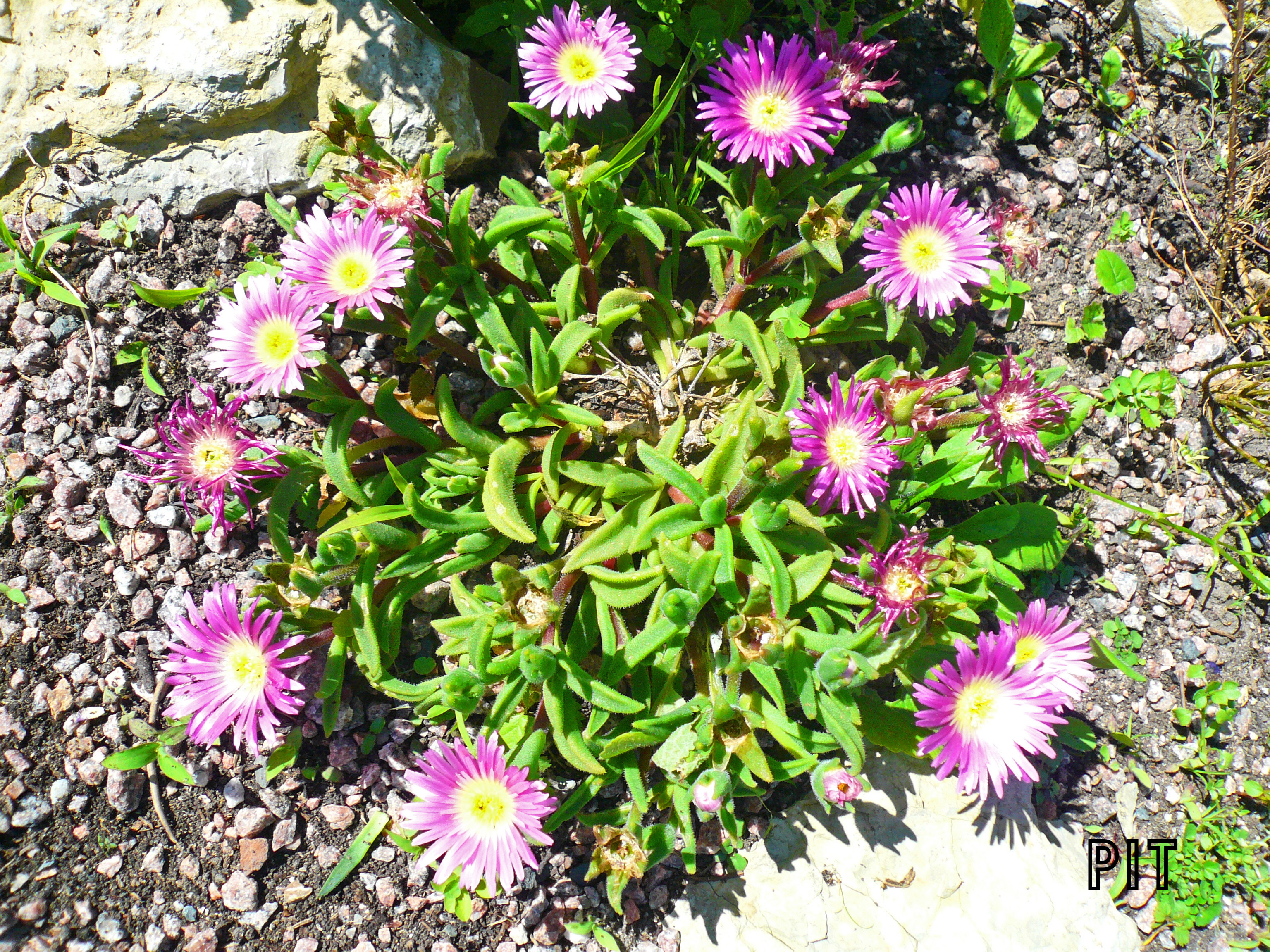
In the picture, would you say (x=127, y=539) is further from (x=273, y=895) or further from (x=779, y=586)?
(x=779, y=586)

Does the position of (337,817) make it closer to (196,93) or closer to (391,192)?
(391,192)

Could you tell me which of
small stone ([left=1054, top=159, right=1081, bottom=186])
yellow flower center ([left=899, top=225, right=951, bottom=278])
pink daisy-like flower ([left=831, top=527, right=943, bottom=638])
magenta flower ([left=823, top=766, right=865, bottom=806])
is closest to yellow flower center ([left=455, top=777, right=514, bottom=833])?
magenta flower ([left=823, top=766, right=865, bottom=806])

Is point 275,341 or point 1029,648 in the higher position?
point 275,341

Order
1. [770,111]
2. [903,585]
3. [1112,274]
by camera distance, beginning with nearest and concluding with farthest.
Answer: [903,585] < [770,111] < [1112,274]

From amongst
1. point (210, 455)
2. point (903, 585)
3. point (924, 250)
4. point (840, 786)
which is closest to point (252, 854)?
point (210, 455)

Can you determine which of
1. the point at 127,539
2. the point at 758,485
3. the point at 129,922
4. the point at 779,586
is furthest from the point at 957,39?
the point at 129,922

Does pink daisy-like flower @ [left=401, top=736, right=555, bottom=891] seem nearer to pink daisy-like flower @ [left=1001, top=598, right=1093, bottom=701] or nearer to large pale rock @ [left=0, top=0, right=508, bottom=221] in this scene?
pink daisy-like flower @ [left=1001, top=598, right=1093, bottom=701]

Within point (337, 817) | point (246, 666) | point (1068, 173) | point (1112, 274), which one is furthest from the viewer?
point (1068, 173)

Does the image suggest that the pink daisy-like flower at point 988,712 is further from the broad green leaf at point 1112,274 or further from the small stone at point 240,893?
the small stone at point 240,893
